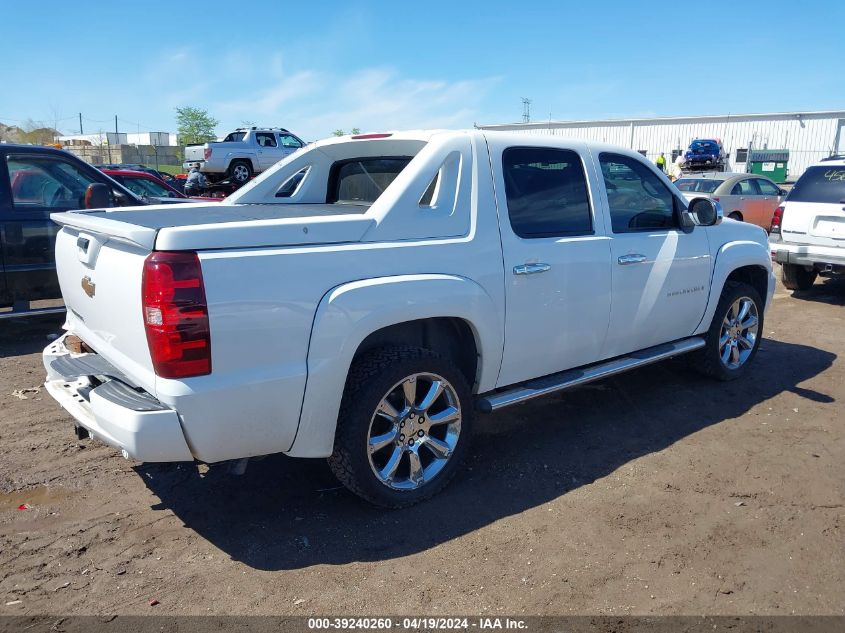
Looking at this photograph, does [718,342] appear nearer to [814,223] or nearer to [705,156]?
[814,223]

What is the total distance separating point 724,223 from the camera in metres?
5.39

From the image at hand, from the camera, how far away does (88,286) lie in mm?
3432

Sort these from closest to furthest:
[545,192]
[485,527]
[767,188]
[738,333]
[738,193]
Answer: [485,527] < [545,192] < [738,333] < [738,193] < [767,188]

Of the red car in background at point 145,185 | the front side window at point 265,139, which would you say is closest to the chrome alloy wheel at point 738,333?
the red car in background at point 145,185

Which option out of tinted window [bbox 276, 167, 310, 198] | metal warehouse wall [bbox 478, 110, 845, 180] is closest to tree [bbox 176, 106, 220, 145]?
metal warehouse wall [bbox 478, 110, 845, 180]

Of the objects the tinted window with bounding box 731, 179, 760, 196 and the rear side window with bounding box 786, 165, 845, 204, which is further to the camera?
the tinted window with bounding box 731, 179, 760, 196

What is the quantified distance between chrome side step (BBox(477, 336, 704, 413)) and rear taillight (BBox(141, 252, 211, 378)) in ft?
5.50

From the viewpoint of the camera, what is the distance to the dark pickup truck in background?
258 inches

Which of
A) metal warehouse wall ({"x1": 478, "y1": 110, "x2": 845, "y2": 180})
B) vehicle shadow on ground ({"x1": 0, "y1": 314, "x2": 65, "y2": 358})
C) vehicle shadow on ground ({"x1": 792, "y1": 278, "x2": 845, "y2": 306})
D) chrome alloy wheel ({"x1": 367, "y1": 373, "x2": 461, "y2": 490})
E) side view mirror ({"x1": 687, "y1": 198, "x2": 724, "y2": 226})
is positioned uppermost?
metal warehouse wall ({"x1": 478, "y1": 110, "x2": 845, "y2": 180})

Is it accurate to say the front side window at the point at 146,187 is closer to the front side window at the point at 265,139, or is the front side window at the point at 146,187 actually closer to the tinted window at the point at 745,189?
the tinted window at the point at 745,189

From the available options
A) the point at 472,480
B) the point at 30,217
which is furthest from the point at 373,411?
the point at 30,217

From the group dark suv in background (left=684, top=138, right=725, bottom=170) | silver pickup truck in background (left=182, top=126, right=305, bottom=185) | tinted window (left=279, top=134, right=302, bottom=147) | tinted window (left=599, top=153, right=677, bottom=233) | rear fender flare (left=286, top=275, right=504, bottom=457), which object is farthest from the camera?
dark suv in background (left=684, top=138, right=725, bottom=170)

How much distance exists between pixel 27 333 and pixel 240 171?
17.0m

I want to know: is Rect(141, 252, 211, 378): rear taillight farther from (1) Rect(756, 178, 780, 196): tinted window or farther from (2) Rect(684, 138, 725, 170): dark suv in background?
(2) Rect(684, 138, 725, 170): dark suv in background
